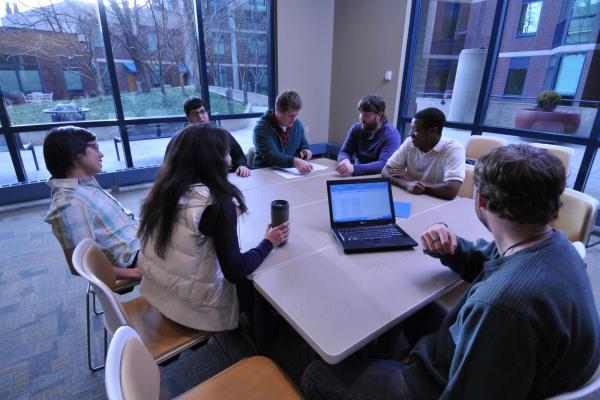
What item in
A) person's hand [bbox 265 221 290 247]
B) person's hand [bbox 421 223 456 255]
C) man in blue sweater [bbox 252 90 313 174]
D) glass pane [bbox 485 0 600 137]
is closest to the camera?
person's hand [bbox 421 223 456 255]

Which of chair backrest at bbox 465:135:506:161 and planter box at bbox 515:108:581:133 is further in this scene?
planter box at bbox 515:108:581:133

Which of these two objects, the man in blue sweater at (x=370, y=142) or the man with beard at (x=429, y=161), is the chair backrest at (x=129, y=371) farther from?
the man in blue sweater at (x=370, y=142)

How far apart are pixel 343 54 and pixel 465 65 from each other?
1810 millimetres

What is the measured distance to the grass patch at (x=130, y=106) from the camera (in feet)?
11.6

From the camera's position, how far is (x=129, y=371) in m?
0.68

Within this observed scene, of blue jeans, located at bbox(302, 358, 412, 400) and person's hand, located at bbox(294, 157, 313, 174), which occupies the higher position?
person's hand, located at bbox(294, 157, 313, 174)

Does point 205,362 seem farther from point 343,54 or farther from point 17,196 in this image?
point 343,54

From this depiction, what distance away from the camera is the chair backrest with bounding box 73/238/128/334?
995 millimetres

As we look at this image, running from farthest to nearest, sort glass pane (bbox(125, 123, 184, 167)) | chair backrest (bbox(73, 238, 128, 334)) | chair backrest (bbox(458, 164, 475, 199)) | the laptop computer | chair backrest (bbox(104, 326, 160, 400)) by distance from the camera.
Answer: glass pane (bbox(125, 123, 184, 167)), chair backrest (bbox(458, 164, 475, 199)), the laptop computer, chair backrest (bbox(73, 238, 128, 334)), chair backrest (bbox(104, 326, 160, 400))

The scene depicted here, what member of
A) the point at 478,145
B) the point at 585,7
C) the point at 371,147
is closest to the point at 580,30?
the point at 585,7

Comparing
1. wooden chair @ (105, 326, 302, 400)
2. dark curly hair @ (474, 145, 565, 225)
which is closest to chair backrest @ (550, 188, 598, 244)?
dark curly hair @ (474, 145, 565, 225)

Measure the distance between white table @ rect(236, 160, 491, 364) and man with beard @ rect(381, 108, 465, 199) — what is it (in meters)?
0.28

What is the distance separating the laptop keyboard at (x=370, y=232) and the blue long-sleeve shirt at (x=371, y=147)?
3.16 ft

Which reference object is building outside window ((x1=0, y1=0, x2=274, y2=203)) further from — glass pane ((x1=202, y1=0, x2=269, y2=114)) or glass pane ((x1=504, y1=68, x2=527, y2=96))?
glass pane ((x1=504, y1=68, x2=527, y2=96))
